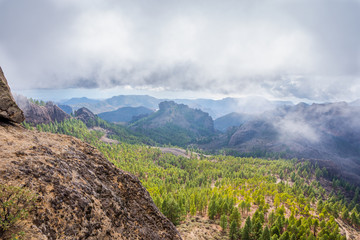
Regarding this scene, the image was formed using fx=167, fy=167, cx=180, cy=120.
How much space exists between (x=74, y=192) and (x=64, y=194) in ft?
2.31

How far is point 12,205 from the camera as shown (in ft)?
29.1

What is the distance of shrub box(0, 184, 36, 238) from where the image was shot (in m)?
8.17

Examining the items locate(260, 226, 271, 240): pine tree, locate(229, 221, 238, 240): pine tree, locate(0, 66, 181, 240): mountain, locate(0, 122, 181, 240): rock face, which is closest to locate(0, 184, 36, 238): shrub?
locate(0, 66, 181, 240): mountain

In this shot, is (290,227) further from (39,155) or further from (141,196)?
(39,155)

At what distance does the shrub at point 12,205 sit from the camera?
322 inches

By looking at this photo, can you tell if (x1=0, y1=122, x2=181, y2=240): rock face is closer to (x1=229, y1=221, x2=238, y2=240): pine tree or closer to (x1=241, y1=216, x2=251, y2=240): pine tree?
(x1=229, y1=221, x2=238, y2=240): pine tree

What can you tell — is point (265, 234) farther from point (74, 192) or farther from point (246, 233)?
point (74, 192)

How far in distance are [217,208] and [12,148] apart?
67030mm

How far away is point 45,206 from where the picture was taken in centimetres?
1078

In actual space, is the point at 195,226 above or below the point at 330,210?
above

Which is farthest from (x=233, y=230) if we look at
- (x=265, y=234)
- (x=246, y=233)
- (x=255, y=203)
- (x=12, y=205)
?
(x=12, y=205)

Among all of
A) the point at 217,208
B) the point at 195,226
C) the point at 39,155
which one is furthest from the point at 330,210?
the point at 39,155

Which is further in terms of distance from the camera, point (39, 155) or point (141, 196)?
point (141, 196)

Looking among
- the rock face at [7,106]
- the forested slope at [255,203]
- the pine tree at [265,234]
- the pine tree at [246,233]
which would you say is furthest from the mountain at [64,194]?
the pine tree at [265,234]
